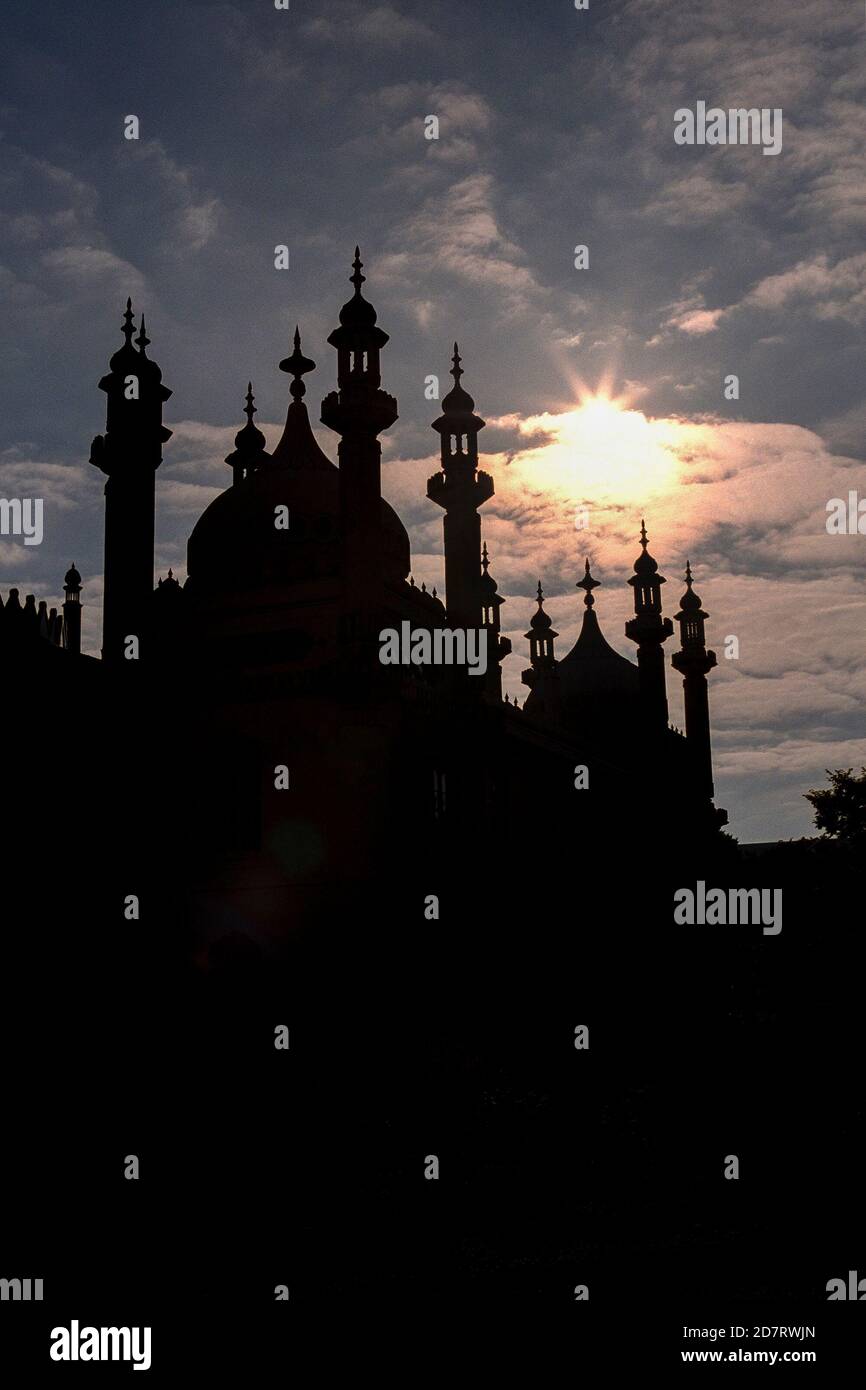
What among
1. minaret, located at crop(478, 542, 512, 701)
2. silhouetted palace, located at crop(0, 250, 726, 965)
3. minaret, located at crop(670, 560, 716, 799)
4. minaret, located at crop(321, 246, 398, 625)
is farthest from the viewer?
minaret, located at crop(670, 560, 716, 799)

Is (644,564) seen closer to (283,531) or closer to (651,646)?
(651,646)

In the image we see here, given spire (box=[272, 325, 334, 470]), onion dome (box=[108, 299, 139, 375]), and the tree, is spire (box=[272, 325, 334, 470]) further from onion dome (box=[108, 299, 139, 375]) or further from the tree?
the tree

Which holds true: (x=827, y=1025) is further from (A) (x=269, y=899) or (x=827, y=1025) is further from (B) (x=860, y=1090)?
(A) (x=269, y=899)

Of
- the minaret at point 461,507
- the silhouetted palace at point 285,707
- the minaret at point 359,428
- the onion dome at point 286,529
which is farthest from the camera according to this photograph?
the minaret at point 461,507

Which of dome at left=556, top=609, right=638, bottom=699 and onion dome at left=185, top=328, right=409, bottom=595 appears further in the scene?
dome at left=556, top=609, right=638, bottom=699

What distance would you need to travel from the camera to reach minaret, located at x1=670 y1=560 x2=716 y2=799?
1855 inches

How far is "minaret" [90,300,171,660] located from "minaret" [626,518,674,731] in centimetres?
2072

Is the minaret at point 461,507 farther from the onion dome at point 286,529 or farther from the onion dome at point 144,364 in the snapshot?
the onion dome at point 144,364

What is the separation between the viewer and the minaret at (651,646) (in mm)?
41531

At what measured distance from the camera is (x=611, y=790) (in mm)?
36906

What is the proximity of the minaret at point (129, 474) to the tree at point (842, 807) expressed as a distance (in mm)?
15441

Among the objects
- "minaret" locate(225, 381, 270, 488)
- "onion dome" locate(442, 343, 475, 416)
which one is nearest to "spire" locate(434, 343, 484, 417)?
"onion dome" locate(442, 343, 475, 416)

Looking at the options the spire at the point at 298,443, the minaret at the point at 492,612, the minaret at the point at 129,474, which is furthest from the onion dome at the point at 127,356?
the minaret at the point at 492,612
